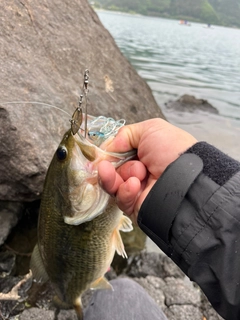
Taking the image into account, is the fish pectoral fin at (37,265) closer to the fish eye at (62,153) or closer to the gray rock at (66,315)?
the gray rock at (66,315)

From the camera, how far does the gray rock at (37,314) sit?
2928 mm

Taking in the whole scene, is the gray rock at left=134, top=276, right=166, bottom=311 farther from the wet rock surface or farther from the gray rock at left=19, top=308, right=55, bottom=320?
the gray rock at left=19, top=308, right=55, bottom=320

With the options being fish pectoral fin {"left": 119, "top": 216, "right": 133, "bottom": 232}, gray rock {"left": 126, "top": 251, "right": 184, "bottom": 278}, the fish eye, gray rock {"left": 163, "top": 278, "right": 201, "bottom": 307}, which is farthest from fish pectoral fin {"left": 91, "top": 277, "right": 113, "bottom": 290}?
the fish eye

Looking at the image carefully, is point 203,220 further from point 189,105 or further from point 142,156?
point 189,105

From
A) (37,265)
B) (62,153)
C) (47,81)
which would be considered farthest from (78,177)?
(47,81)

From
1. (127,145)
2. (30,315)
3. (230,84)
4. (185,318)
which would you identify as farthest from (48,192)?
(230,84)

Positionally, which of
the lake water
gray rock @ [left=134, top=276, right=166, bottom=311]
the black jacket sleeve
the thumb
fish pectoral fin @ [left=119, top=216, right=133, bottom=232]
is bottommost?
the lake water

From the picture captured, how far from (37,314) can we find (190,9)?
134m

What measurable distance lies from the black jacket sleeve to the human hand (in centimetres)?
10

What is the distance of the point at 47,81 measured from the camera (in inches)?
157

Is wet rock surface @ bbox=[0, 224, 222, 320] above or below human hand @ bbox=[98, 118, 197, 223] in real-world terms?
below

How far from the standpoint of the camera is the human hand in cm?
182

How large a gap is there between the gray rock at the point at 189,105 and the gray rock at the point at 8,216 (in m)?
7.75

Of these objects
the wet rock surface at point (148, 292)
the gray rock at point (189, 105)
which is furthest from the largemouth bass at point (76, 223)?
the gray rock at point (189, 105)
